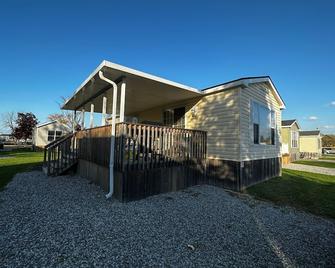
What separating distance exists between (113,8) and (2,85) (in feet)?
69.9

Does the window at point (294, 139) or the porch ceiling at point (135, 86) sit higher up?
the porch ceiling at point (135, 86)

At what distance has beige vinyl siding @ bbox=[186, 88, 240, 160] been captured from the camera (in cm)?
637

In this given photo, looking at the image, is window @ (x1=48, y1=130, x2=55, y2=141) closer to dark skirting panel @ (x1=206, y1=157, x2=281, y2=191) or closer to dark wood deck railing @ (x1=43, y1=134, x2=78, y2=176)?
dark wood deck railing @ (x1=43, y1=134, x2=78, y2=176)

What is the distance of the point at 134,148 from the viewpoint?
187 inches

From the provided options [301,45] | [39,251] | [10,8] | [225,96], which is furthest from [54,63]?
[301,45]

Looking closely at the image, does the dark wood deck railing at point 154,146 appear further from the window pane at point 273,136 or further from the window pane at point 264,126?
the window pane at point 273,136

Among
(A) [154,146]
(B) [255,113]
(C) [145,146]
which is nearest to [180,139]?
(A) [154,146]

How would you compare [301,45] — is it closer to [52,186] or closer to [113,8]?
[113,8]

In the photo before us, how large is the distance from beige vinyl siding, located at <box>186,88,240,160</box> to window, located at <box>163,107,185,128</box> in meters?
0.93

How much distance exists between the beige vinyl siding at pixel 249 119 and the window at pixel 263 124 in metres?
0.22

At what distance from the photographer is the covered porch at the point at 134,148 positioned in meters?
4.82

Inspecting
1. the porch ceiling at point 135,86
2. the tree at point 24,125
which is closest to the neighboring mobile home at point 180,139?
the porch ceiling at point 135,86

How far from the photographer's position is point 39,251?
2.47 meters

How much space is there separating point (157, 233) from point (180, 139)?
350cm
